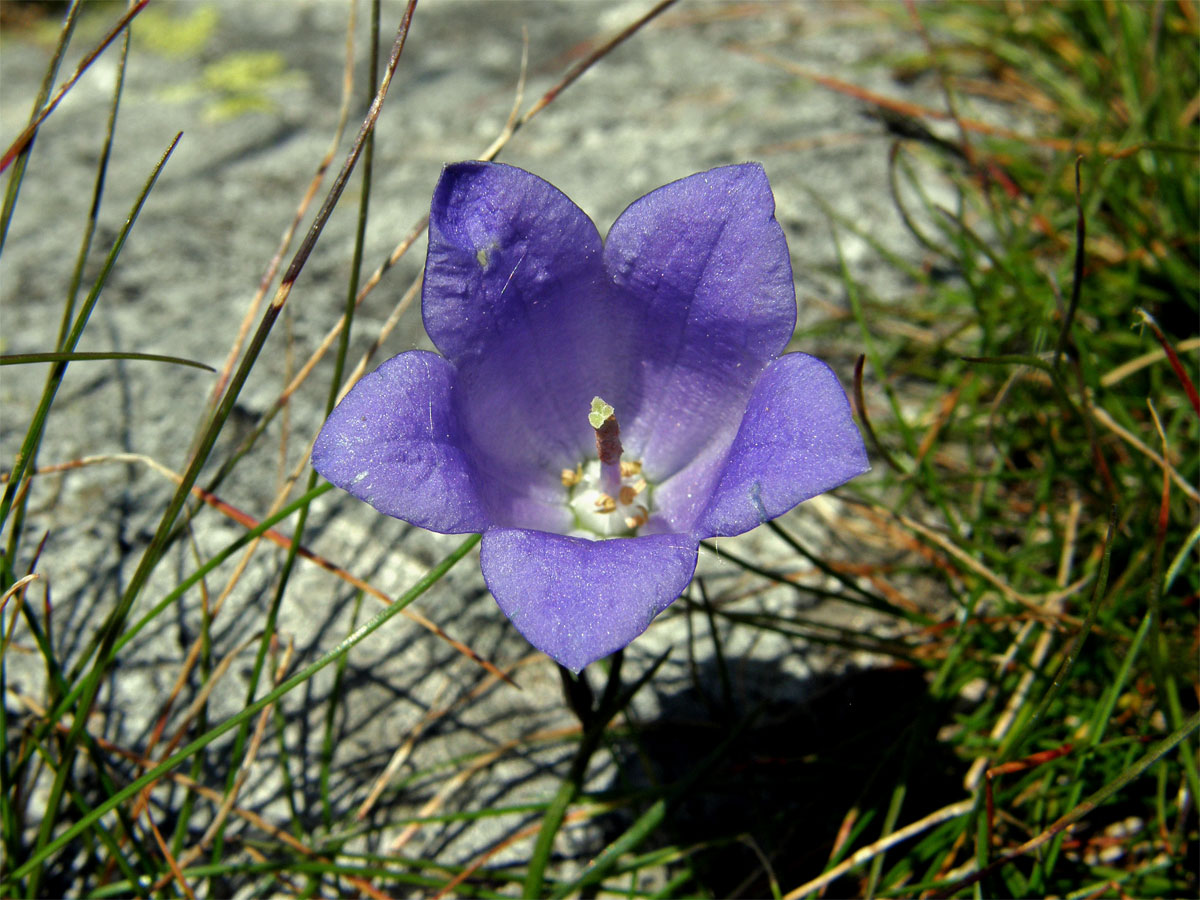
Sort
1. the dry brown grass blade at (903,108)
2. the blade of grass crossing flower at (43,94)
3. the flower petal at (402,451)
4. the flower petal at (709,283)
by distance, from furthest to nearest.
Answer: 1. the dry brown grass blade at (903,108)
2. the blade of grass crossing flower at (43,94)
3. the flower petal at (709,283)
4. the flower petal at (402,451)

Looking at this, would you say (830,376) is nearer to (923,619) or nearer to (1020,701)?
(923,619)

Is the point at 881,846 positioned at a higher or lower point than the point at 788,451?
lower

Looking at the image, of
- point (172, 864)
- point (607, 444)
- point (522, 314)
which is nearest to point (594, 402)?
point (607, 444)

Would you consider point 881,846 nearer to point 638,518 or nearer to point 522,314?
point 638,518

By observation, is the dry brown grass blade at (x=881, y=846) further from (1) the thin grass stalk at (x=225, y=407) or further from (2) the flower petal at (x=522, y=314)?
(1) the thin grass stalk at (x=225, y=407)

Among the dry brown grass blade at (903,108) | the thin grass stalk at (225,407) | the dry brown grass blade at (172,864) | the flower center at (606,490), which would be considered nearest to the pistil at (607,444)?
the flower center at (606,490)

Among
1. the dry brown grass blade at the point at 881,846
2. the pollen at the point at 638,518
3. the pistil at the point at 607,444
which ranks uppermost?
the pistil at the point at 607,444
